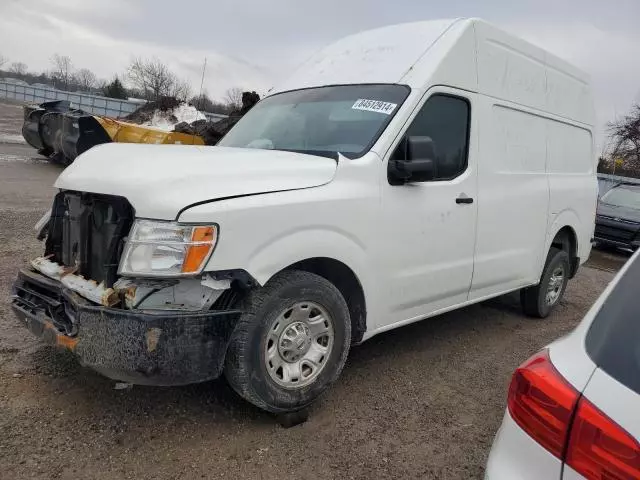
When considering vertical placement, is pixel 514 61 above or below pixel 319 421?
above

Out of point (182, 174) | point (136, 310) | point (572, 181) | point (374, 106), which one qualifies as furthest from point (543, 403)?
point (572, 181)

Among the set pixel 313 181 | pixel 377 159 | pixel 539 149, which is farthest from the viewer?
pixel 539 149

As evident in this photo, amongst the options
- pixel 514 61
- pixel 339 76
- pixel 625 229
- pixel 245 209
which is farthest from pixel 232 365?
pixel 625 229

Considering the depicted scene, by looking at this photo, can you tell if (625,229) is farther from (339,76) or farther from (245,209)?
(245,209)

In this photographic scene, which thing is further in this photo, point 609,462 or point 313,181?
point 313,181

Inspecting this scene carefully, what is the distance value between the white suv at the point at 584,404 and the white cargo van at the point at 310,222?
60.9 inches

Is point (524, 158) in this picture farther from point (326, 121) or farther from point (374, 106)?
point (326, 121)

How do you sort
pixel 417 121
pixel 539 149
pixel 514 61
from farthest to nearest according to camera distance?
1. pixel 539 149
2. pixel 514 61
3. pixel 417 121

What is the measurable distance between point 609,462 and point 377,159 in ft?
7.88

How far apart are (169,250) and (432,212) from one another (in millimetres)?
1969

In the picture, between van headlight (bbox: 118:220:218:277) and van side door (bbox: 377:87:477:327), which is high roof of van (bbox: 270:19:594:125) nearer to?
van side door (bbox: 377:87:477:327)

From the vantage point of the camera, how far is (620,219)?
12633 millimetres

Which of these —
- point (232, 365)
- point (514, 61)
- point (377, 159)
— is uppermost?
point (514, 61)

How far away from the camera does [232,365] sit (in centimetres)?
288
